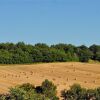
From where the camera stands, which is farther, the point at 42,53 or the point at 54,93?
the point at 42,53

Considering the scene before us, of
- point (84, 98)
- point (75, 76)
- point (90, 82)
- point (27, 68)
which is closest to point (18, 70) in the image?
point (27, 68)

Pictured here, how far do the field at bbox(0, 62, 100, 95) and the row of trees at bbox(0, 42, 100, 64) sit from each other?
572 centimetres

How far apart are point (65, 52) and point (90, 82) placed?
39.5 metres

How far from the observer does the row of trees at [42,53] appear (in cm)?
10719

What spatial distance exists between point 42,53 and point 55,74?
21.7m

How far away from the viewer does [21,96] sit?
4584 centimetres

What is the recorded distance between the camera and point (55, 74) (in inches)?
3551

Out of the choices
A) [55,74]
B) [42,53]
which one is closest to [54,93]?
[55,74]

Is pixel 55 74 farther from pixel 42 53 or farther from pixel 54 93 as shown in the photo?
pixel 54 93

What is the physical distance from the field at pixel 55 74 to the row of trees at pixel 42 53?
5.72 metres

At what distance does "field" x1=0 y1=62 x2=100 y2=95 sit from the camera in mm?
76375

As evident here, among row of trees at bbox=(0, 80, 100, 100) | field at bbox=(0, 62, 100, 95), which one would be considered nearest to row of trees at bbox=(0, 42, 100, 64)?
field at bbox=(0, 62, 100, 95)

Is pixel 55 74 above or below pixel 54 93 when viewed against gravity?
above

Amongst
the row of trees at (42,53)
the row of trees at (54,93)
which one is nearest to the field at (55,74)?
the row of trees at (42,53)
